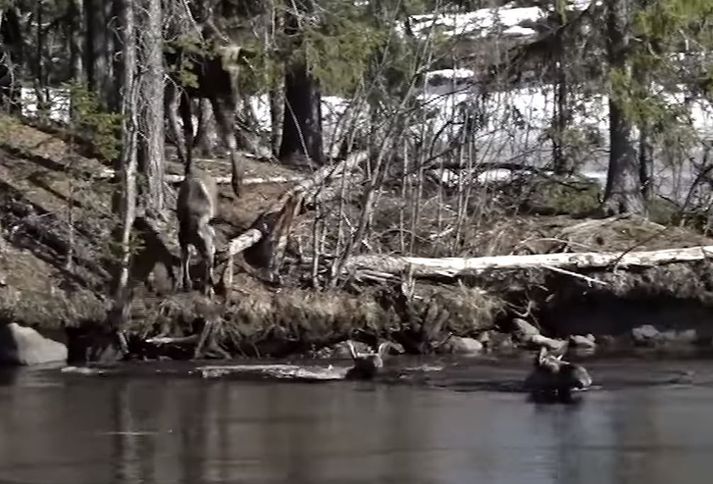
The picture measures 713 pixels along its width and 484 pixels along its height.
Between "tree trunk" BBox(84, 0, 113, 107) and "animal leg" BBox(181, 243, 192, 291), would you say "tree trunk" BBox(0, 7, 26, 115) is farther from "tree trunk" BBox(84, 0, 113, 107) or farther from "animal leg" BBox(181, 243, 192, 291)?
"animal leg" BBox(181, 243, 192, 291)

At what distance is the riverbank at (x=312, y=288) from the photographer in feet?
69.1

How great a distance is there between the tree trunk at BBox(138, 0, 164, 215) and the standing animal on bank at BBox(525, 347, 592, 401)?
6.57 meters

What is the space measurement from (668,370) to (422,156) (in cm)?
595

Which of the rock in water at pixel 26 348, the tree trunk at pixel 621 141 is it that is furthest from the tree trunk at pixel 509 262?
the rock in water at pixel 26 348

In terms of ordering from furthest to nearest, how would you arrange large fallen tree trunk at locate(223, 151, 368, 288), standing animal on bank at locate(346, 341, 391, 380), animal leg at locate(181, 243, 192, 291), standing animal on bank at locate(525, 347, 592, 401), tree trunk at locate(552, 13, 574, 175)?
tree trunk at locate(552, 13, 574, 175)
large fallen tree trunk at locate(223, 151, 368, 288)
animal leg at locate(181, 243, 192, 291)
standing animal on bank at locate(346, 341, 391, 380)
standing animal on bank at locate(525, 347, 592, 401)

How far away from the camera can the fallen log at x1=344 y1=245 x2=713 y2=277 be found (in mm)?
22172

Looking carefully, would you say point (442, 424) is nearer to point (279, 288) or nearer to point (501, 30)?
point (279, 288)

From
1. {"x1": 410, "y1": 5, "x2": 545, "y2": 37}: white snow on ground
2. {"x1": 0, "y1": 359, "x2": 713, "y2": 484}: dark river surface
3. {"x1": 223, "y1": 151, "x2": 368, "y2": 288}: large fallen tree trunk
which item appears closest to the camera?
{"x1": 0, "y1": 359, "x2": 713, "y2": 484}: dark river surface

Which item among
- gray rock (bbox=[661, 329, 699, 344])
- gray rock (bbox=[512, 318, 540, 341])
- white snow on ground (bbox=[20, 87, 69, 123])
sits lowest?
gray rock (bbox=[661, 329, 699, 344])

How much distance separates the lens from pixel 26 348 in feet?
67.5

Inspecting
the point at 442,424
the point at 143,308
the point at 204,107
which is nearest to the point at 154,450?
the point at 442,424

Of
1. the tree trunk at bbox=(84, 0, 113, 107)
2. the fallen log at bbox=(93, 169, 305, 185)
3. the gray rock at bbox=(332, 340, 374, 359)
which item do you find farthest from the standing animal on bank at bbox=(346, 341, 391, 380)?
the tree trunk at bbox=(84, 0, 113, 107)

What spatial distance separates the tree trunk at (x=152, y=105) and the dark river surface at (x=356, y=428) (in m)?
3.11

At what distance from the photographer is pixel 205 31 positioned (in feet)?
75.7
